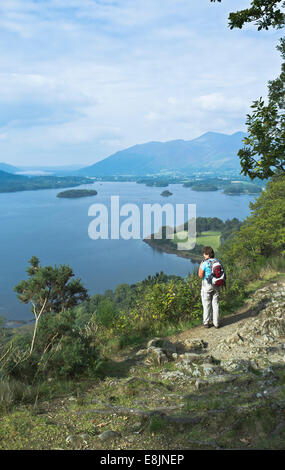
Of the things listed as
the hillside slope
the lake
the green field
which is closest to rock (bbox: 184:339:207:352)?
the hillside slope

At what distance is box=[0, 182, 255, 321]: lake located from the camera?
213 ft

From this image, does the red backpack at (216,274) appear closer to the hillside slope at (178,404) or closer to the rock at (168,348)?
the hillside slope at (178,404)

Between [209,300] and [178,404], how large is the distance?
8.41 ft

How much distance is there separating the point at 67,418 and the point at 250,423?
1.65 meters

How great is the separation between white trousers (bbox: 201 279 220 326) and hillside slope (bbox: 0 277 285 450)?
54 cm

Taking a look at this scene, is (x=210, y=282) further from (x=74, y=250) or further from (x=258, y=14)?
(x=74, y=250)

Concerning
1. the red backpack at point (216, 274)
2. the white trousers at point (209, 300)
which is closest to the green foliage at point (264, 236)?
the white trousers at point (209, 300)

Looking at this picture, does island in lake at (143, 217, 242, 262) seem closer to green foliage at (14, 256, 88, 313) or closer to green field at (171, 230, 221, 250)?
green field at (171, 230, 221, 250)

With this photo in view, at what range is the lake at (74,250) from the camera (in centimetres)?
6506

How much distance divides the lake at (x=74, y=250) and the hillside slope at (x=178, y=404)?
2050 inches

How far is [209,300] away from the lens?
582cm
